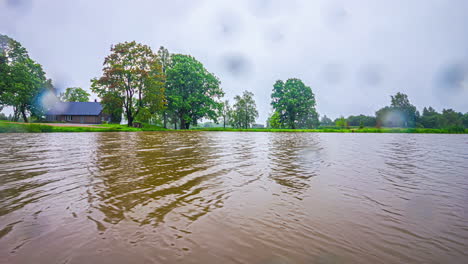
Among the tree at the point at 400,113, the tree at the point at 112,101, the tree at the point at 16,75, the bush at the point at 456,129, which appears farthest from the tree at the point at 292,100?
the tree at the point at 16,75

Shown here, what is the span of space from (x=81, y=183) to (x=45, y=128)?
2999 cm

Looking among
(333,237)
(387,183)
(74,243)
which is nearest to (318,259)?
(333,237)

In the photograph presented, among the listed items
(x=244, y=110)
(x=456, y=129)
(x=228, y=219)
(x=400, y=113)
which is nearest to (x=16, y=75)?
(x=228, y=219)

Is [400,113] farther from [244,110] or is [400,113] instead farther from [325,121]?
[325,121]

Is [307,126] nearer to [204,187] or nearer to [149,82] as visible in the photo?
[149,82]

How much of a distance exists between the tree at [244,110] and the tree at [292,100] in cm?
1570

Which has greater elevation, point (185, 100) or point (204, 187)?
point (185, 100)

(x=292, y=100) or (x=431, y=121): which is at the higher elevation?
(x=292, y=100)

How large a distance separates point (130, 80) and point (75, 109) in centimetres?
3652

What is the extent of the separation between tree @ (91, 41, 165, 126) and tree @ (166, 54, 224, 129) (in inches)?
260

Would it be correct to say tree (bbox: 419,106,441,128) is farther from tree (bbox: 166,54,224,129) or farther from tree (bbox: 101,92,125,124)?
tree (bbox: 101,92,125,124)

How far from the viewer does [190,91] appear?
2167 inches

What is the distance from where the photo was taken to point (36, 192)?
12.2 feet

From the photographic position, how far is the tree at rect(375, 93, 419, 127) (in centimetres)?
8062
